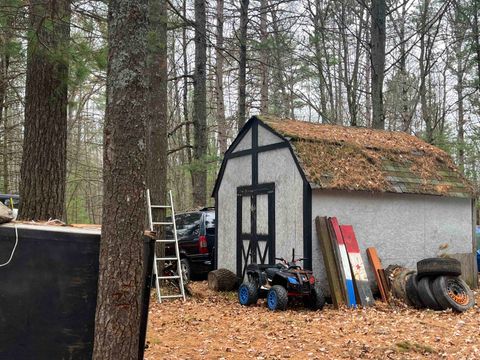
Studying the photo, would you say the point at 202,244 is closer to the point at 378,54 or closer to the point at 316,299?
the point at 316,299

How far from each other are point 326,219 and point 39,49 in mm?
5723

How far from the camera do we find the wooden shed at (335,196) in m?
9.93

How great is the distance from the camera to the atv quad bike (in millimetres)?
8602

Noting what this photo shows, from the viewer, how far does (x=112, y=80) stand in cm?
373

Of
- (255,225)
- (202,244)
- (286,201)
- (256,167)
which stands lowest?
(202,244)

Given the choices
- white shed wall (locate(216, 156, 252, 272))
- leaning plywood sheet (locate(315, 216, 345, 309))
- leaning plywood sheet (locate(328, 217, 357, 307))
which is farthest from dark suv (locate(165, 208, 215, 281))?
leaning plywood sheet (locate(328, 217, 357, 307))

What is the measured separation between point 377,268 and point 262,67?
13503mm

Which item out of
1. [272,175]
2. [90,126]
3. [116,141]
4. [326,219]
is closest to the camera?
[116,141]

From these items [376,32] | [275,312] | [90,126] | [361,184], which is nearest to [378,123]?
[376,32]

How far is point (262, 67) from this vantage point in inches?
856

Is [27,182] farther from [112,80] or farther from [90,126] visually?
[90,126]

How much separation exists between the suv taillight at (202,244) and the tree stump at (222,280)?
1825 millimetres

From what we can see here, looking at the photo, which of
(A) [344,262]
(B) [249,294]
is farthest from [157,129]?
(A) [344,262]

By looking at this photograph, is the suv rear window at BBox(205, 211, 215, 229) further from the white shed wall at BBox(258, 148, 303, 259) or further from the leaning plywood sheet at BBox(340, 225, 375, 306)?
the leaning plywood sheet at BBox(340, 225, 375, 306)
